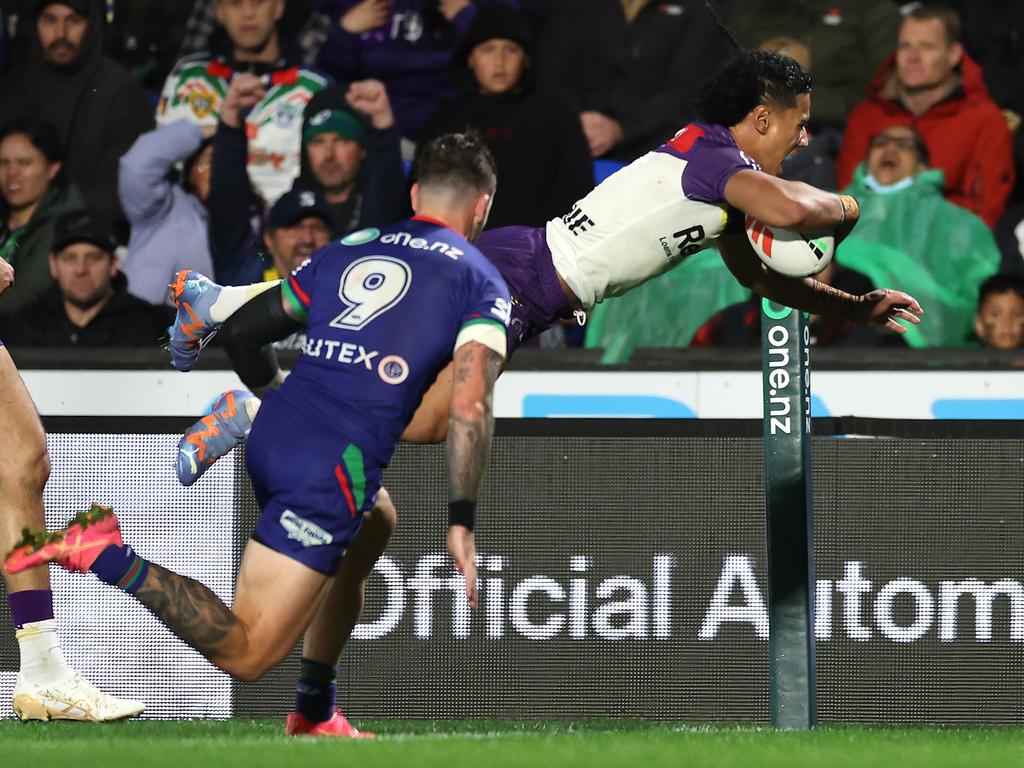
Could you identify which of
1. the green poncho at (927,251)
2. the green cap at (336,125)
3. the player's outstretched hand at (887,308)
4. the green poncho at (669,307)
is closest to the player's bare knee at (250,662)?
the player's outstretched hand at (887,308)

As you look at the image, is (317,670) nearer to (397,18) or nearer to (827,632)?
(827,632)

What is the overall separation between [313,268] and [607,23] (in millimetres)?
5224

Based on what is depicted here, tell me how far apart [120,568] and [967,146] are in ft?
20.3

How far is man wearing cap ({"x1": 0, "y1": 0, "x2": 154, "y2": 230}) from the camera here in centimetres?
1007

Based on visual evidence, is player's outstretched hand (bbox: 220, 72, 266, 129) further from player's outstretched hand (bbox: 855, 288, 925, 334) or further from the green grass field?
the green grass field

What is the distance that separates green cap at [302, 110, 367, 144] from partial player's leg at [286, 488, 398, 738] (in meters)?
4.49

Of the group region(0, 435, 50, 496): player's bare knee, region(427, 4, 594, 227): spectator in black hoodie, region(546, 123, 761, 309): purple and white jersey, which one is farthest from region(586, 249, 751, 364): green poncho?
region(0, 435, 50, 496): player's bare knee

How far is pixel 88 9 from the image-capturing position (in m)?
10.3

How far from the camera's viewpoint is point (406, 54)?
10.1m

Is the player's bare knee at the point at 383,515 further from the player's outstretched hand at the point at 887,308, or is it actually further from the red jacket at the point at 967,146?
the red jacket at the point at 967,146

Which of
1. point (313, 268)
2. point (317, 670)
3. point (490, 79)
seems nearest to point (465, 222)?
point (313, 268)

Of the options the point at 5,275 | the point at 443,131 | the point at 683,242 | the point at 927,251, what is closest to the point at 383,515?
the point at 683,242

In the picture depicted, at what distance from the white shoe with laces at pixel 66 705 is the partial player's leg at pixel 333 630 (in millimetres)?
613

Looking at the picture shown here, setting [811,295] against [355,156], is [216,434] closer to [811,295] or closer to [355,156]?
[811,295]
